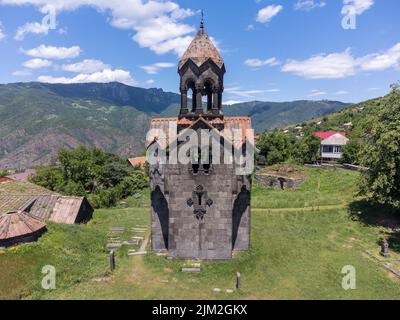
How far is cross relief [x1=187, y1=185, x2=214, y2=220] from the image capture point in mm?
19812

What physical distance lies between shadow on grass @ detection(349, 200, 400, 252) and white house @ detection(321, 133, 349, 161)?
108 feet

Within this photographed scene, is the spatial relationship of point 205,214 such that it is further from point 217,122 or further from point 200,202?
point 217,122

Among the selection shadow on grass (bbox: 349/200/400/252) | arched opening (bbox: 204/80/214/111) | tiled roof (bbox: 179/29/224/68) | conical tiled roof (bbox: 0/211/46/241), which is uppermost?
tiled roof (bbox: 179/29/224/68)

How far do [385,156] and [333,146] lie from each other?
132ft

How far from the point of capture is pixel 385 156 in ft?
82.5

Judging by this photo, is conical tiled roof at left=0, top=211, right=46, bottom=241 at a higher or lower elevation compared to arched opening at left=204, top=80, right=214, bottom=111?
lower

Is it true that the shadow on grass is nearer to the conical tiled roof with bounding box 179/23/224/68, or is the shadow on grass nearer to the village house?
the conical tiled roof with bounding box 179/23/224/68

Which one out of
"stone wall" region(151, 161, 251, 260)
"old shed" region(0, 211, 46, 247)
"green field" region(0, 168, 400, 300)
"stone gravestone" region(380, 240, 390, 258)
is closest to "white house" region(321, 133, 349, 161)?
"green field" region(0, 168, 400, 300)

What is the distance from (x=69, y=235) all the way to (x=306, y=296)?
1746 centimetres

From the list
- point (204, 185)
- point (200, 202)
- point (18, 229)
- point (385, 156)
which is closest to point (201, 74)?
point (204, 185)

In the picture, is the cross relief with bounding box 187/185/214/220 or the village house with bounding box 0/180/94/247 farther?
the village house with bounding box 0/180/94/247

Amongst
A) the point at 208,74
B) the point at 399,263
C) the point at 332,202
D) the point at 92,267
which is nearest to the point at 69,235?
the point at 92,267

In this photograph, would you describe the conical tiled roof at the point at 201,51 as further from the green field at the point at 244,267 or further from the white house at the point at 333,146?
the white house at the point at 333,146
